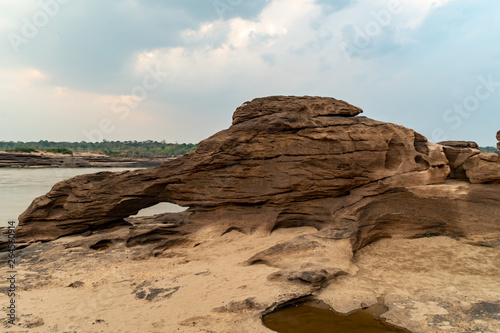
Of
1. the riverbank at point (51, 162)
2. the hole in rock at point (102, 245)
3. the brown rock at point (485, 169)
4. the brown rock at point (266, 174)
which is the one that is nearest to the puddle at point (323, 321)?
the brown rock at point (266, 174)

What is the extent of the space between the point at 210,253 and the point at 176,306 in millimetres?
2991

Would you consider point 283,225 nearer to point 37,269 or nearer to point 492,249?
point 492,249

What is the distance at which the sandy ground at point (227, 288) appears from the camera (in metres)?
5.62

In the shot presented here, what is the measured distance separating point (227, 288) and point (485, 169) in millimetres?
8482

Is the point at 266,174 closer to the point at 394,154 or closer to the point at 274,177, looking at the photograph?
the point at 274,177

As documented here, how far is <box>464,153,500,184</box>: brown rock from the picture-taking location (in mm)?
8984

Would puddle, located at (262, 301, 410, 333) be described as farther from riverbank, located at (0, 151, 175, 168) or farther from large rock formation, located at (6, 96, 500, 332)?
riverbank, located at (0, 151, 175, 168)

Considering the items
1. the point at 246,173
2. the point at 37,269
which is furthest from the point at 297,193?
the point at 37,269

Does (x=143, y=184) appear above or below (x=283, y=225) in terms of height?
above

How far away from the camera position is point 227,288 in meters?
6.82

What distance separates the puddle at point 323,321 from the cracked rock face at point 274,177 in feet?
10.4

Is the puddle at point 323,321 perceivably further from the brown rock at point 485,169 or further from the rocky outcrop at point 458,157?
the rocky outcrop at point 458,157

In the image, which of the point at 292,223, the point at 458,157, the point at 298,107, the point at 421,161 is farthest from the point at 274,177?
the point at 458,157

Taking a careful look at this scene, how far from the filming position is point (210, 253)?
9172mm
